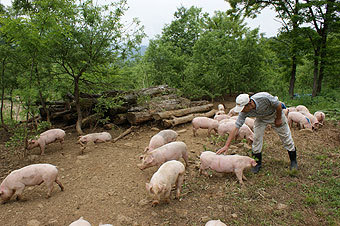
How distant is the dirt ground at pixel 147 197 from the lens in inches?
132

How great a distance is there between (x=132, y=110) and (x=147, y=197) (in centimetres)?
519

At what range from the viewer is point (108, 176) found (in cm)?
489

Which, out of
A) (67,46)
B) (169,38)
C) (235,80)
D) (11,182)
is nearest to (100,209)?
(11,182)

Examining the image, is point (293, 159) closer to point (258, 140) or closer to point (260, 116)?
point (258, 140)

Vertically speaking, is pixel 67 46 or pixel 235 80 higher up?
pixel 67 46

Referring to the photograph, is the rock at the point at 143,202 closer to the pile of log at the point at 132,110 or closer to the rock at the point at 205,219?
the rock at the point at 205,219

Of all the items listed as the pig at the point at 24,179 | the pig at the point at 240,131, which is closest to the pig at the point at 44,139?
the pig at the point at 24,179

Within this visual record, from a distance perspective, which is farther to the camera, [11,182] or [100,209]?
[11,182]

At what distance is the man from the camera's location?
403 centimetres

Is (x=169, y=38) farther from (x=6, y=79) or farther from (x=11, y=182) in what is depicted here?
(x=11, y=182)

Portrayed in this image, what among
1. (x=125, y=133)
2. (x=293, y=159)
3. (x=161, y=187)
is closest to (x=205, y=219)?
(x=161, y=187)

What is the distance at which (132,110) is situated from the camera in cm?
869

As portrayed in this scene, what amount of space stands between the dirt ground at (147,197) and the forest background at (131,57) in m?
2.24

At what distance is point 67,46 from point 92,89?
6.60 feet
